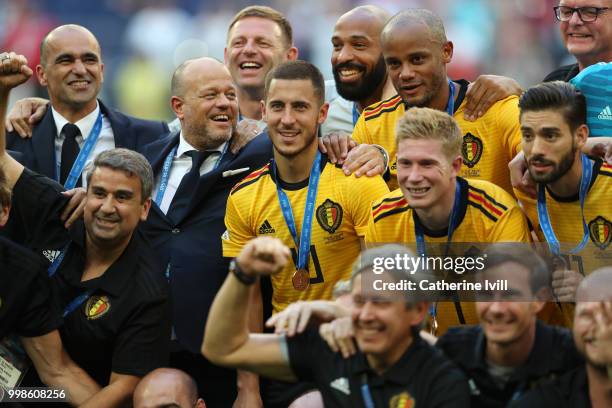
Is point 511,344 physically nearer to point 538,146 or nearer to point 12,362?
point 538,146

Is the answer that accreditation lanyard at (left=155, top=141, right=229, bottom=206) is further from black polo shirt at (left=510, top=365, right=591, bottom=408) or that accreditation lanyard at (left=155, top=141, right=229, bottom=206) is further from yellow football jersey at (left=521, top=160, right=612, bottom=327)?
black polo shirt at (left=510, top=365, right=591, bottom=408)

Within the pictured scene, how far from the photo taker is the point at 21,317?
6379 millimetres

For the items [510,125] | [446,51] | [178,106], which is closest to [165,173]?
[178,106]

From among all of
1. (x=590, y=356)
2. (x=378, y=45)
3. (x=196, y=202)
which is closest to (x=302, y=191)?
(x=196, y=202)

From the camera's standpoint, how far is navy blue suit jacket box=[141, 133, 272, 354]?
269 inches

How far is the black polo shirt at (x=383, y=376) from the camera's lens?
4.92 metres

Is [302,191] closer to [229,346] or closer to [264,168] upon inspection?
[264,168]

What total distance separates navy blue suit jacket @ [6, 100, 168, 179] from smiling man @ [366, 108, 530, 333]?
7.05 feet

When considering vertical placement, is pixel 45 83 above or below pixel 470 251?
above

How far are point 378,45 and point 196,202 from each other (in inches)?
61.3

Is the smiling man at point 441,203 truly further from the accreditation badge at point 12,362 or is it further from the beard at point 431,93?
Result: the accreditation badge at point 12,362

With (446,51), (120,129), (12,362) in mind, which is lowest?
(12,362)

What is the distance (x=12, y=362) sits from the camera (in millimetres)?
6395

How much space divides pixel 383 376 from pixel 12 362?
224 centimetres
